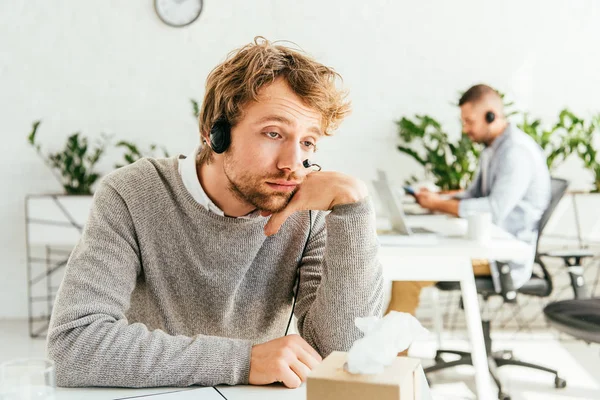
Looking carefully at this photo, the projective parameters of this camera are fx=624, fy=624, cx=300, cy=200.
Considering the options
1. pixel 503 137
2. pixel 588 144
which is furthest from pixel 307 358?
pixel 588 144

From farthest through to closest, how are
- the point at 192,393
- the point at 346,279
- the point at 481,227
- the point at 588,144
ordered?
the point at 588,144, the point at 481,227, the point at 346,279, the point at 192,393

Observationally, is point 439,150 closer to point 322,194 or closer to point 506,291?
point 506,291

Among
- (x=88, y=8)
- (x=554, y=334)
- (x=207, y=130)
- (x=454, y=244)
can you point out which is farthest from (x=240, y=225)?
(x=88, y=8)

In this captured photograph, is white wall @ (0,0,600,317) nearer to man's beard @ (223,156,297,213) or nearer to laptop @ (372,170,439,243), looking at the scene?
laptop @ (372,170,439,243)

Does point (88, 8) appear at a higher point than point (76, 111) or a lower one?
higher

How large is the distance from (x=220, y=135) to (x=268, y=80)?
15 cm

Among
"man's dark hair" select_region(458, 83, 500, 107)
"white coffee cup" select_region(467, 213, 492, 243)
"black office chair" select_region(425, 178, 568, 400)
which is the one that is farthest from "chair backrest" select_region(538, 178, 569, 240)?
"white coffee cup" select_region(467, 213, 492, 243)

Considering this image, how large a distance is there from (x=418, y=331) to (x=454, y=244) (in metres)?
1.53

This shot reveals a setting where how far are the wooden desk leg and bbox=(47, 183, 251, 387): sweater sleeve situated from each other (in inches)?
49.1

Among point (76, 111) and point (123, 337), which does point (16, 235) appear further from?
point (123, 337)

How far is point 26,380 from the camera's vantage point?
74 cm

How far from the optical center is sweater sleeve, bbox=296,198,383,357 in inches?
45.2

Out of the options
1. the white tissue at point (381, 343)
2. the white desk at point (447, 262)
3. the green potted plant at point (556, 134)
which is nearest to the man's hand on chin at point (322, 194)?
the white tissue at point (381, 343)

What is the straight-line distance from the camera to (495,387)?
2.77m
